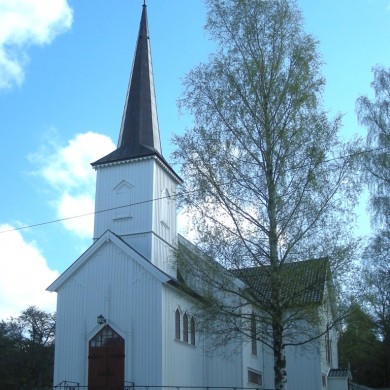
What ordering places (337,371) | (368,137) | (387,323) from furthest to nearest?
(387,323), (337,371), (368,137)

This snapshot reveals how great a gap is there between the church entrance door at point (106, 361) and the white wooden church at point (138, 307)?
41 millimetres

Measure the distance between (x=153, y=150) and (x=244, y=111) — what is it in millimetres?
10560

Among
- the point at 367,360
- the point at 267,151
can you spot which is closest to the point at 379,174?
the point at 267,151

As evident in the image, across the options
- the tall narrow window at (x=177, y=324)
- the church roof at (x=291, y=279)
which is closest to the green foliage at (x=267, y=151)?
the church roof at (x=291, y=279)

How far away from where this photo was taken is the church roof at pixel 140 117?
27.7 metres

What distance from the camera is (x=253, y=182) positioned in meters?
16.4

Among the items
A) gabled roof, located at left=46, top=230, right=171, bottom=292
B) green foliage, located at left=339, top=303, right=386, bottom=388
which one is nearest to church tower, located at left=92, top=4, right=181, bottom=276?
gabled roof, located at left=46, top=230, right=171, bottom=292

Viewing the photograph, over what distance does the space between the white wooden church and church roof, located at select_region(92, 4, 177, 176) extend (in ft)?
0.21

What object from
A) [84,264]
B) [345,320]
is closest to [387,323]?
[84,264]

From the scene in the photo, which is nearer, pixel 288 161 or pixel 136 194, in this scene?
pixel 288 161

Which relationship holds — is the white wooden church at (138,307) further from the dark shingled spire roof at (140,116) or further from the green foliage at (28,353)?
the green foliage at (28,353)

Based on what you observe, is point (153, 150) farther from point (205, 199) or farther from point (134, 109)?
point (205, 199)

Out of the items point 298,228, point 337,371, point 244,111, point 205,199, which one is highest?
point 244,111

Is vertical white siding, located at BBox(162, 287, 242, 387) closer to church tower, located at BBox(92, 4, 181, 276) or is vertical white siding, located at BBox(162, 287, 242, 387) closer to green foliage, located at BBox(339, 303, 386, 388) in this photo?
church tower, located at BBox(92, 4, 181, 276)
